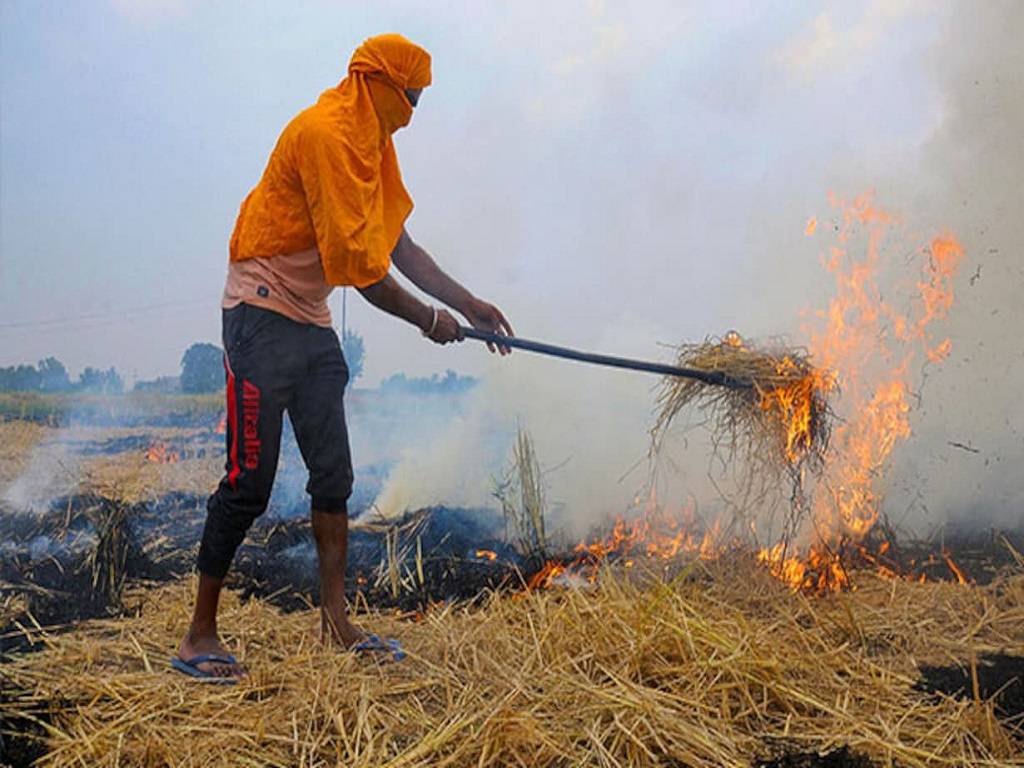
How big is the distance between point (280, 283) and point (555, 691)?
1586 mm

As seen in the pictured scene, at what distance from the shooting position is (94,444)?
637 cm

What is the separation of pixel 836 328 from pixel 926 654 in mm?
1791

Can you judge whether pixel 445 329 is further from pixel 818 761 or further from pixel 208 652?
pixel 818 761

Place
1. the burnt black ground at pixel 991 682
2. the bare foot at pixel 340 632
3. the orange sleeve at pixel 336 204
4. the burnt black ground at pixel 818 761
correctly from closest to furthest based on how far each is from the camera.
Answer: the burnt black ground at pixel 818 761 < the burnt black ground at pixel 991 682 < the orange sleeve at pixel 336 204 < the bare foot at pixel 340 632

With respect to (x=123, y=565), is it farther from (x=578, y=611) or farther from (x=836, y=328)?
(x=836, y=328)

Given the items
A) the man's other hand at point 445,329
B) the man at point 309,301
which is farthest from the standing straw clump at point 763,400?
the man at point 309,301

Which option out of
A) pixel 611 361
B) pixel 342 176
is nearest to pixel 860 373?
pixel 611 361

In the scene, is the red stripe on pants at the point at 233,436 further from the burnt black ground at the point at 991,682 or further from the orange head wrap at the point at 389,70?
the burnt black ground at the point at 991,682

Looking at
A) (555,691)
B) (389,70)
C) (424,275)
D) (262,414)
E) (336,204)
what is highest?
(389,70)

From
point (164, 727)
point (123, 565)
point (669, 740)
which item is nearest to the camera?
point (669, 740)

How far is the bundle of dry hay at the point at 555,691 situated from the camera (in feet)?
7.33

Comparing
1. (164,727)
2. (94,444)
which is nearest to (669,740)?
(164,727)

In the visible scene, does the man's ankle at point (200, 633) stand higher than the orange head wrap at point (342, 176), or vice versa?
the orange head wrap at point (342, 176)

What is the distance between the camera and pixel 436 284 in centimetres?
355
